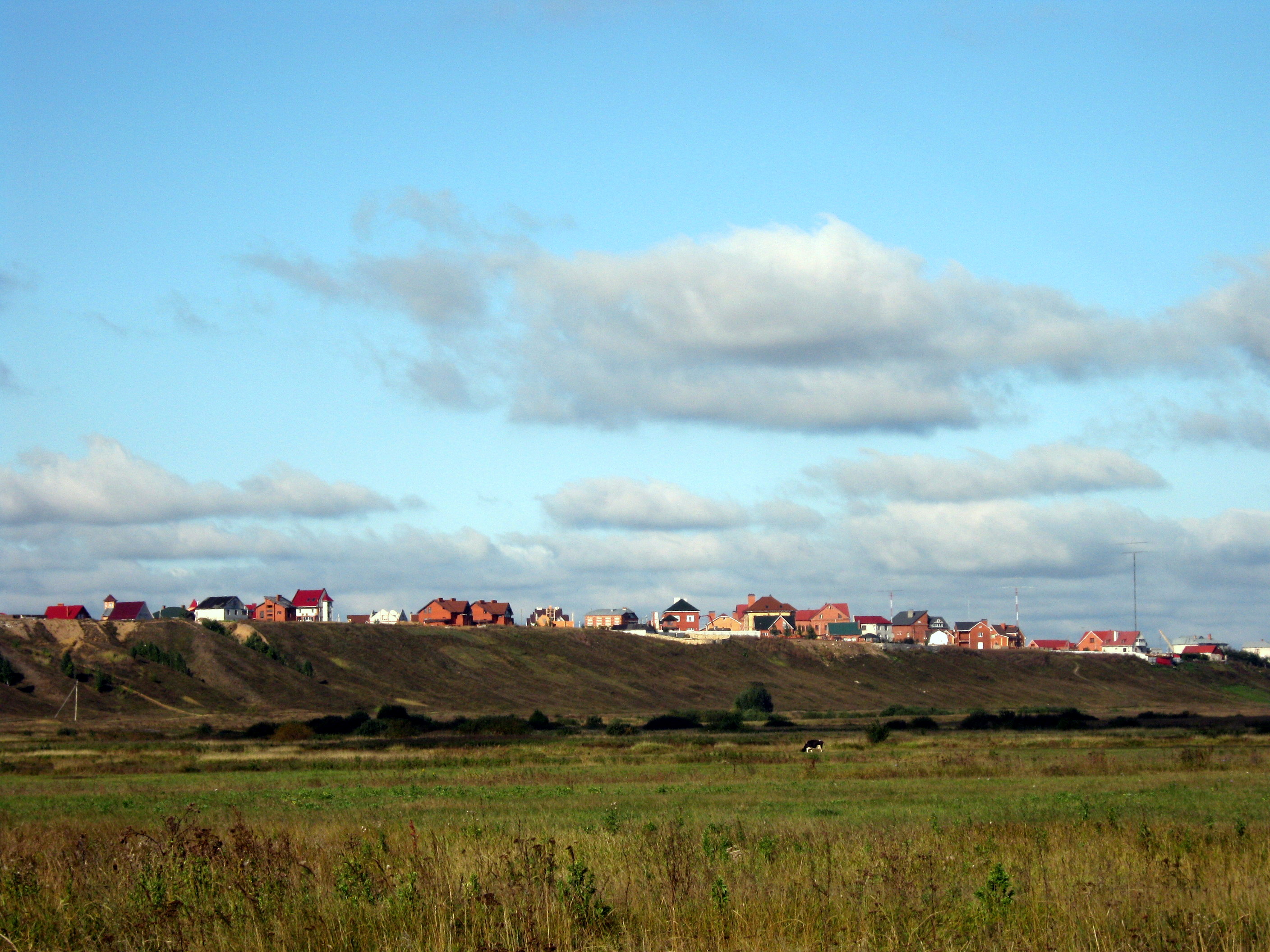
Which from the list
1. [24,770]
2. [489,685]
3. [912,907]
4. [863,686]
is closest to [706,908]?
[912,907]

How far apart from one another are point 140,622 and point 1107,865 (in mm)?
144321

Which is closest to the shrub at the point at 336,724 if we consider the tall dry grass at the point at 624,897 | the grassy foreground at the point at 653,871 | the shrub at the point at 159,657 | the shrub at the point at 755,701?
the shrub at the point at 159,657

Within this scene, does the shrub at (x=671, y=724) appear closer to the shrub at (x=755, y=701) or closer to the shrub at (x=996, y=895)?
the shrub at (x=755, y=701)

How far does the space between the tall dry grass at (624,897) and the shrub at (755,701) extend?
118606mm

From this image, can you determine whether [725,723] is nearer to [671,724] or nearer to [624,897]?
[671,724]

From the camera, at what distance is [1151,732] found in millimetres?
72562

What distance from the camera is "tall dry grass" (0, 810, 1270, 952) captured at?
1064cm

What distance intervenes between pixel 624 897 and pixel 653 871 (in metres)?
2.00

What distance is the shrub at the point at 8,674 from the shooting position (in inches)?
4336

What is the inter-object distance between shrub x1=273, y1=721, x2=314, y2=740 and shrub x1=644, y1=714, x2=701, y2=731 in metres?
26.4

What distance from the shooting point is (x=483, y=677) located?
155375 millimetres

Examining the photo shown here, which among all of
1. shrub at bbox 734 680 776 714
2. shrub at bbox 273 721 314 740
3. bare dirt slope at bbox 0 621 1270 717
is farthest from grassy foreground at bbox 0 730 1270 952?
shrub at bbox 734 680 776 714

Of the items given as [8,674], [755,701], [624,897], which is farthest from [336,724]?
[624,897]

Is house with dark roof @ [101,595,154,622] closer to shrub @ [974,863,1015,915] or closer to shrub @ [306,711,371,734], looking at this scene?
shrub @ [306,711,371,734]
